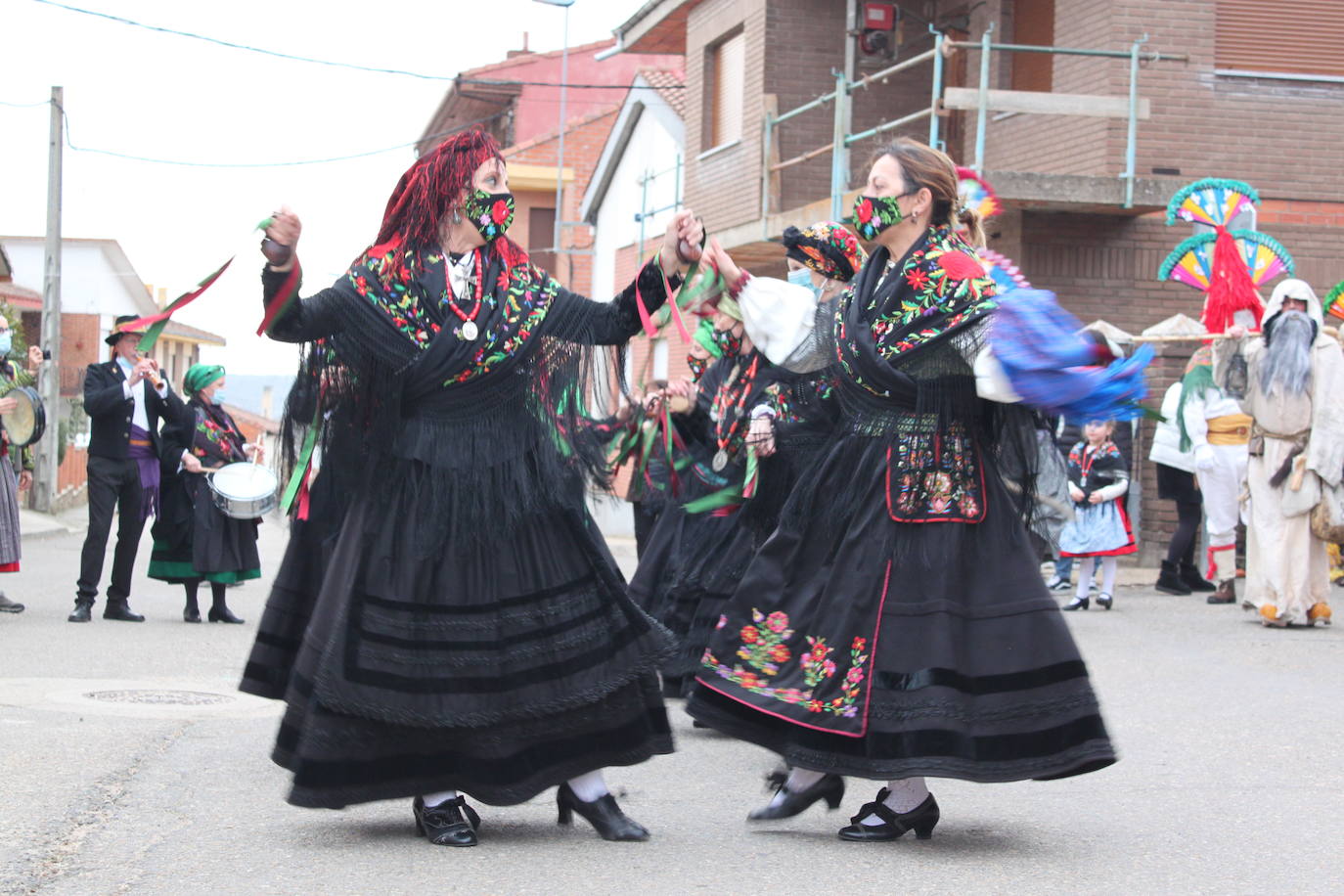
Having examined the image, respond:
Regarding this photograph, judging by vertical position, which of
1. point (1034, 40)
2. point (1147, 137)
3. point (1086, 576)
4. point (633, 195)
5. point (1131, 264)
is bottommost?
point (1086, 576)

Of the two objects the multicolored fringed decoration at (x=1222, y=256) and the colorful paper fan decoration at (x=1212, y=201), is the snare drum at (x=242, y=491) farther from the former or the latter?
the colorful paper fan decoration at (x=1212, y=201)

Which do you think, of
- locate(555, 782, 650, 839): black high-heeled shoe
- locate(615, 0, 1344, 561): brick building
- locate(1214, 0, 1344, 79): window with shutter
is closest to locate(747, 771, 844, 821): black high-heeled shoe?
locate(555, 782, 650, 839): black high-heeled shoe

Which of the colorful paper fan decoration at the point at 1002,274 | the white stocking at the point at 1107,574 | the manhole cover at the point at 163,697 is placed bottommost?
the manhole cover at the point at 163,697

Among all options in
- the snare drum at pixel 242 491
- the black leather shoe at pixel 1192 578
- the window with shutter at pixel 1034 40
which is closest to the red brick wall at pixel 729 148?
the window with shutter at pixel 1034 40

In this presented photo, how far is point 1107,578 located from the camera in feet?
41.5

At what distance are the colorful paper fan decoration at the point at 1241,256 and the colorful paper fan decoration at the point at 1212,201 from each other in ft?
0.87

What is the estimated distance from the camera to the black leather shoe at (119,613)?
11.4m

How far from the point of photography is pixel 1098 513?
41.7ft

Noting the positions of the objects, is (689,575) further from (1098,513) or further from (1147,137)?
(1147,137)

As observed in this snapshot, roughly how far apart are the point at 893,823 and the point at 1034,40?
13707 mm

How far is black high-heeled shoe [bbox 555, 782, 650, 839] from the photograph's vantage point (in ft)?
16.1

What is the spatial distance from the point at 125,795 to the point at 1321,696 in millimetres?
5583

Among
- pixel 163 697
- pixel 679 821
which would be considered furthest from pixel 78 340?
pixel 679 821

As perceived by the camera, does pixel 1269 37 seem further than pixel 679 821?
Yes
